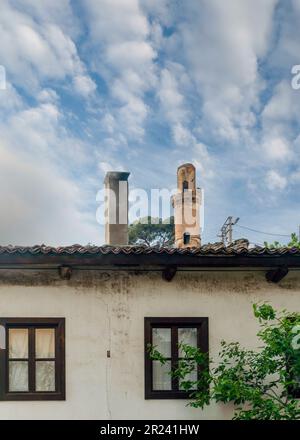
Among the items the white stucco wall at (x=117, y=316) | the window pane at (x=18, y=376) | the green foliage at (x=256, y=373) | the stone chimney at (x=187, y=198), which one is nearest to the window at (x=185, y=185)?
the stone chimney at (x=187, y=198)

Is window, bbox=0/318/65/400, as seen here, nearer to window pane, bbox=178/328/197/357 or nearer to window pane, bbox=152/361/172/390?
window pane, bbox=152/361/172/390

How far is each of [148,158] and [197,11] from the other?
199 inches

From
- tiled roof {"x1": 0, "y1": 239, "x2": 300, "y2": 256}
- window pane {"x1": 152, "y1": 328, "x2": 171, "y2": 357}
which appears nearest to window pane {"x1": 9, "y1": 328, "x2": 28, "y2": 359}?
tiled roof {"x1": 0, "y1": 239, "x2": 300, "y2": 256}

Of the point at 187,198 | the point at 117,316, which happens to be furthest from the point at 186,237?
the point at 117,316

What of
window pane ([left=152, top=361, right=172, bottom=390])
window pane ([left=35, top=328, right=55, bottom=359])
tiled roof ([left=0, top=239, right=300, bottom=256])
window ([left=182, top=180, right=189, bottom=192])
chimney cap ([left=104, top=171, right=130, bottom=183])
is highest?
window ([left=182, top=180, right=189, bottom=192])

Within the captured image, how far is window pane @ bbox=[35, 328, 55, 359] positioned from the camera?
810 centimetres

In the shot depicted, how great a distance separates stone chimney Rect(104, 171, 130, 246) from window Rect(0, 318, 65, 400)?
186 inches

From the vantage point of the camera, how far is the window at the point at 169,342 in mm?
8133

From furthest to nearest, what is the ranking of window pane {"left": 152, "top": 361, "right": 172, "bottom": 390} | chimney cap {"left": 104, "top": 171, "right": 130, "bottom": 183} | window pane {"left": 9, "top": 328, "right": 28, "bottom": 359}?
chimney cap {"left": 104, "top": 171, "right": 130, "bottom": 183}
window pane {"left": 152, "top": 361, "right": 172, "bottom": 390}
window pane {"left": 9, "top": 328, "right": 28, "bottom": 359}

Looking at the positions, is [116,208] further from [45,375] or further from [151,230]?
[151,230]

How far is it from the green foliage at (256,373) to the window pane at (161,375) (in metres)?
0.25

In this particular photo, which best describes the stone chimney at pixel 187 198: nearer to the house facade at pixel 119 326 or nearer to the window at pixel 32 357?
the house facade at pixel 119 326

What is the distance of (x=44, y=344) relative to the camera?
812 centimetres

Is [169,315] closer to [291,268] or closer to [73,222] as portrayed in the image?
[291,268]
